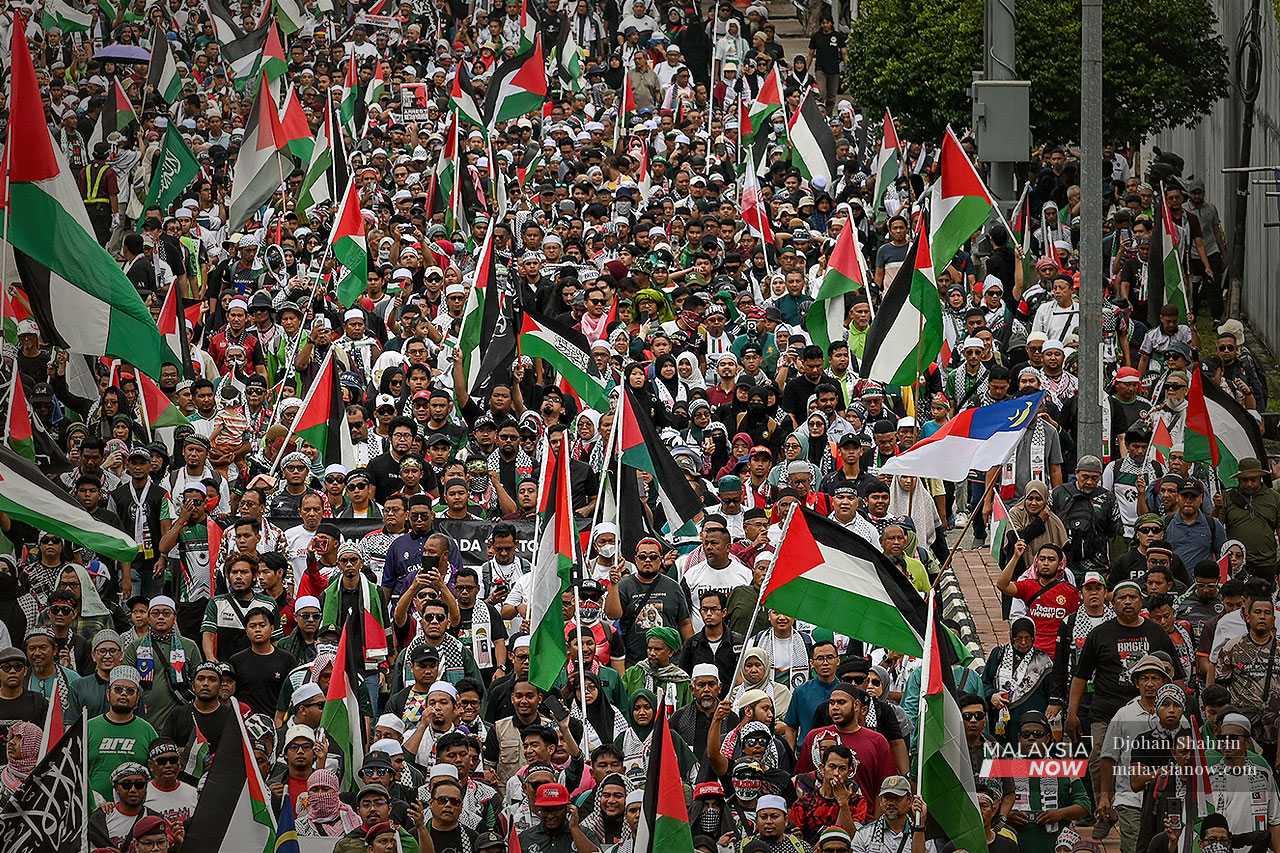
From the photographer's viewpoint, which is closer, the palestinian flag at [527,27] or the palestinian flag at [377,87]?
the palestinian flag at [527,27]

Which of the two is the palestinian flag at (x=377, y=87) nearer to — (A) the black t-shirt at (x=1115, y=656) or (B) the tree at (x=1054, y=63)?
(B) the tree at (x=1054, y=63)

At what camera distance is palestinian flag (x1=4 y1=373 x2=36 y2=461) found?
16125 millimetres

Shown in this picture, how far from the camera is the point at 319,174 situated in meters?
24.9

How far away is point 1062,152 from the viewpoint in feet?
89.2

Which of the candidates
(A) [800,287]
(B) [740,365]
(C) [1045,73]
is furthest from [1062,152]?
(B) [740,365]

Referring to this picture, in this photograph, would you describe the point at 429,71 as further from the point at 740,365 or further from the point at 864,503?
the point at 864,503

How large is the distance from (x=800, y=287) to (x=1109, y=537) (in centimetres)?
666

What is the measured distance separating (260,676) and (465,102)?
16.3 m

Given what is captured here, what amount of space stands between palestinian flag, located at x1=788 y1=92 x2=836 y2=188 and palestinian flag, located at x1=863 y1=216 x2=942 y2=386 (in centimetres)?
915

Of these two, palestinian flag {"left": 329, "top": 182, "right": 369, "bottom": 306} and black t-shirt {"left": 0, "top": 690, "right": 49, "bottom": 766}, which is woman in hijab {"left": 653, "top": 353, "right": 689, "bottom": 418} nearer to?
palestinian flag {"left": 329, "top": 182, "right": 369, "bottom": 306}

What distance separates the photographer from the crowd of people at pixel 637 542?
1229 cm

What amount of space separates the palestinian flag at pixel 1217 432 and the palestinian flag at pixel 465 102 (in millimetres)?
14319

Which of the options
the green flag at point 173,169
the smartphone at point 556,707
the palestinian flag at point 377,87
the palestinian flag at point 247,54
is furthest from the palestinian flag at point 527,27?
the smartphone at point 556,707

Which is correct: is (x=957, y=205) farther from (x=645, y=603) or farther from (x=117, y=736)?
(x=117, y=736)
